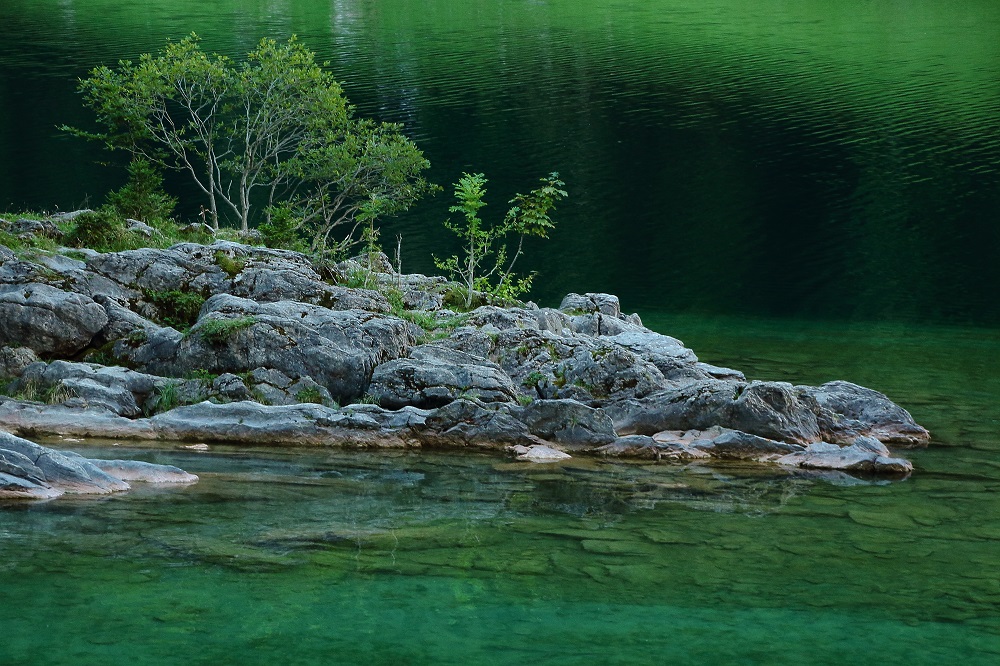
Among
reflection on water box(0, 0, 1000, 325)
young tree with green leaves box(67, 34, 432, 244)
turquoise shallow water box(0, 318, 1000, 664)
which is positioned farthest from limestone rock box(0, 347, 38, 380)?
reflection on water box(0, 0, 1000, 325)

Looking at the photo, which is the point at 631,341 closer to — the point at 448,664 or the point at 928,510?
the point at 928,510

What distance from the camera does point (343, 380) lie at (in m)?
25.2

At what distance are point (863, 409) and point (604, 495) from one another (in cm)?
994

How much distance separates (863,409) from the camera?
1045 inches

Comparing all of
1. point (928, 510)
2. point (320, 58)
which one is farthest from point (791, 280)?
point (320, 58)

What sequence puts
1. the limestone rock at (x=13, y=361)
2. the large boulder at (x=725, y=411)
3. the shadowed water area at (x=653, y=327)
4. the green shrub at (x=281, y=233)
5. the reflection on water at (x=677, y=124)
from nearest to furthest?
1. the shadowed water area at (x=653, y=327)
2. the large boulder at (x=725, y=411)
3. the limestone rock at (x=13, y=361)
4. the green shrub at (x=281, y=233)
5. the reflection on water at (x=677, y=124)

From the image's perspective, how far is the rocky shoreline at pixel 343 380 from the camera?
23000 millimetres

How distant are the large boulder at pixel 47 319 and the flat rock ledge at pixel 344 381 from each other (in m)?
0.03

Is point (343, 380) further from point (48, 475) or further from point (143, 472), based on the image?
point (48, 475)

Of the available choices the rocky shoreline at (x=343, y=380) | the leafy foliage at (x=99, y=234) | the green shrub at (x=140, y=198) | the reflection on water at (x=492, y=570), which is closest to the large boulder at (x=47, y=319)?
the rocky shoreline at (x=343, y=380)

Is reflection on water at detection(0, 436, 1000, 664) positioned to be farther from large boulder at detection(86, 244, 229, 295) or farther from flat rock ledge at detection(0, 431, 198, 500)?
large boulder at detection(86, 244, 229, 295)

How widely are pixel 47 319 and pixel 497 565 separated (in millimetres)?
14782

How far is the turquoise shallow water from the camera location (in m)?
12.4

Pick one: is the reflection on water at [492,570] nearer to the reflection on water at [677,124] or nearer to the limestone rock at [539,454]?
the limestone rock at [539,454]
